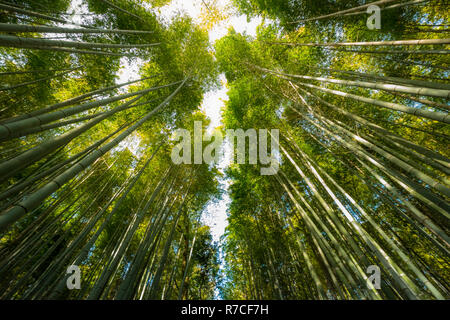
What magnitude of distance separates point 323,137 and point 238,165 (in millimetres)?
2261

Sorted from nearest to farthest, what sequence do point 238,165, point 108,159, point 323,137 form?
point 323,137
point 108,159
point 238,165

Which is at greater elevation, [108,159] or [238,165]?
[108,159]

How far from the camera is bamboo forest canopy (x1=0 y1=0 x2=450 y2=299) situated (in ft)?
8.20

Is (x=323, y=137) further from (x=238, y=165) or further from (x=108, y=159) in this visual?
(x=108, y=159)

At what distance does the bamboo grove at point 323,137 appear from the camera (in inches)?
109

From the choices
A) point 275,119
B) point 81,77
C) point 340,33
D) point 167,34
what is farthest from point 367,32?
point 81,77

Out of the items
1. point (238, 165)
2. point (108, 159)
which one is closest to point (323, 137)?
point (238, 165)

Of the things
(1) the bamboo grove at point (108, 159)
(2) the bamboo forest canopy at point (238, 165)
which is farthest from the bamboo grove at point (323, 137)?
(1) the bamboo grove at point (108, 159)

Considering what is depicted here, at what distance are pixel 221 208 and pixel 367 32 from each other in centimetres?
576

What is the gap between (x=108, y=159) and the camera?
468cm

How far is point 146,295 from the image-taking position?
8.18ft

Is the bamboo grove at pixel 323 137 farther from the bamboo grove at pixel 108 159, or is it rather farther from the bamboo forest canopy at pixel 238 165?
the bamboo grove at pixel 108 159

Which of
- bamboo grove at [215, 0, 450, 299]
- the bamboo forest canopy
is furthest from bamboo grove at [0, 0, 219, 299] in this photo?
bamboo grove at [215, 0, 450, 299]

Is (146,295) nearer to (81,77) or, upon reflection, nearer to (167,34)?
(81,77)
